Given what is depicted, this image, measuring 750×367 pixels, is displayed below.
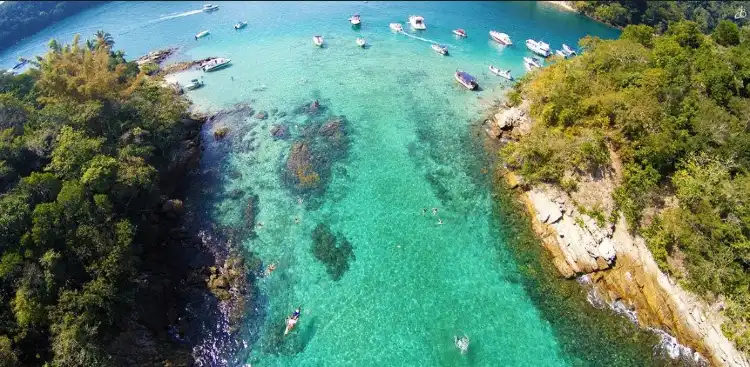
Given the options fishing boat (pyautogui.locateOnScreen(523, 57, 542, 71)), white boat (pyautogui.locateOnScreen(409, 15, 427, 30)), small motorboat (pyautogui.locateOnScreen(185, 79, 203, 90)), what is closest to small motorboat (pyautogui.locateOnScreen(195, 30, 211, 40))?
small motorboat (pyautogui.locateOnScreen(185, 79, 203, 90))

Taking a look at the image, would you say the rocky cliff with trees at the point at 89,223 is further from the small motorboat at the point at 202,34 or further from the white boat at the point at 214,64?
the small motorboat at the point at 202,34

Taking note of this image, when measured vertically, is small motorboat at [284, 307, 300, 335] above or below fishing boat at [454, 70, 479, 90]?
below

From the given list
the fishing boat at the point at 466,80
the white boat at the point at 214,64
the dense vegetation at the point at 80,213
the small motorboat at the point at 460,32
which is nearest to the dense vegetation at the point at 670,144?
the fishing boat at the point at 466,80

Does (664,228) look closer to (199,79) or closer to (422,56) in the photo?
(422,56)

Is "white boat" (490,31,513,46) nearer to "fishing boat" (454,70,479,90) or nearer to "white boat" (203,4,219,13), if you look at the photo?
"fishing boat" (454,70,479,90)

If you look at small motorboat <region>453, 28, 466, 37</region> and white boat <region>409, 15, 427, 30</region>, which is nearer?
small motorboat <region>453, 28, 466, 37</region>
